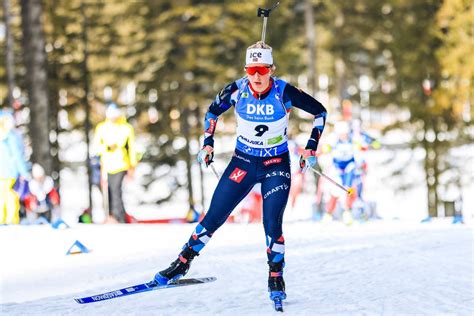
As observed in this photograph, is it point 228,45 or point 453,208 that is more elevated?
point 228,45

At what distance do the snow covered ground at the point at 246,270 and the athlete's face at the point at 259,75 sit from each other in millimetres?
1723

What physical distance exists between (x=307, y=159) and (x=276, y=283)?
40.4 inches

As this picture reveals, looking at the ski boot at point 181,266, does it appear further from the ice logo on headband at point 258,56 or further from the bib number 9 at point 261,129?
the ice logo on headband at point 258,56

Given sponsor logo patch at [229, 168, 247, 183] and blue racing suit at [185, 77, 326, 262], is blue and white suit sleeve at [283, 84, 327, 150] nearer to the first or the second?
blue racing suit at [185, 77, 326, 262]

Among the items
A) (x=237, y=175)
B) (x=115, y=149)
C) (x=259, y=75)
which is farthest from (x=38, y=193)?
(x=259, y=75)

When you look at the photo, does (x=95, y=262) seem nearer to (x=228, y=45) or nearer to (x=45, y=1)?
(x=45, y=1)

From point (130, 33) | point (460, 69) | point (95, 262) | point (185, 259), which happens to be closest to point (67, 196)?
point (130, 33)

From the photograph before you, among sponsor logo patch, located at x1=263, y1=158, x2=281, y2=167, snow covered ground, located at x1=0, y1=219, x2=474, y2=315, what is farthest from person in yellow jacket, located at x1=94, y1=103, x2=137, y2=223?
sponsor logo patch, located at x1=263, y1=158, x2=281, y2=167

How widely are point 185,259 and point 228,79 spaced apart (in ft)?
78.3

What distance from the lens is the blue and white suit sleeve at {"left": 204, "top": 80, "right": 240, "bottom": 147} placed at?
727cm

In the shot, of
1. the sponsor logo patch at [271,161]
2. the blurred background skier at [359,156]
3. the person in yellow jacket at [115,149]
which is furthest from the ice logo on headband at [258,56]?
the blurred background skier at [359,156]

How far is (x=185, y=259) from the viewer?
24.3 feet

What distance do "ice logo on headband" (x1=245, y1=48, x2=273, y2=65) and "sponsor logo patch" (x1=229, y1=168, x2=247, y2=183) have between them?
0.87 metres

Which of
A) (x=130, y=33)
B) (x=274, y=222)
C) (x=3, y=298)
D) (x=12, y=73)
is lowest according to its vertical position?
(x=3, y=298)
